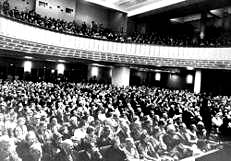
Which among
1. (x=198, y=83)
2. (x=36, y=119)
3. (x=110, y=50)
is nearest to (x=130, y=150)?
(x=36, y=119)

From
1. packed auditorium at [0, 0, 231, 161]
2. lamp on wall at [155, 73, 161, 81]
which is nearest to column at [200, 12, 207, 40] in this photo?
packed auditorium at [0, 0, 231, 161]

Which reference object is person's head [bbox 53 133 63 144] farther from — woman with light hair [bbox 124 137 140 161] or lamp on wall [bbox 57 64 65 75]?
lamp on wall [bbox 57 64 65 75]

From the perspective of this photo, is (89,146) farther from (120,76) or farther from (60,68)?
(60,68)

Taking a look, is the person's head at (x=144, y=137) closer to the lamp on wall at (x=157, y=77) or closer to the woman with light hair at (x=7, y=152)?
the woman with light hair at (x=7, y=152)

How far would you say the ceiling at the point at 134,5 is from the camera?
22.0 m

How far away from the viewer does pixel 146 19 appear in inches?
1024

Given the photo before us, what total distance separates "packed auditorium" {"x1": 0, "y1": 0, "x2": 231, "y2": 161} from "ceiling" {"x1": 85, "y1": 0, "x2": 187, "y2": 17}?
93mm

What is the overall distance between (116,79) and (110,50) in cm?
269

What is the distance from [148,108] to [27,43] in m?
9.18

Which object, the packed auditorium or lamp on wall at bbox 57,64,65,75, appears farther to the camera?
lamp on wall at bbox 57,64,65,75

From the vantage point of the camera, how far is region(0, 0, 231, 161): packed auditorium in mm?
6074

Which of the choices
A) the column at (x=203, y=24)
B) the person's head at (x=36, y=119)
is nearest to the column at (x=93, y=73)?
the column at (x=203, y=24)

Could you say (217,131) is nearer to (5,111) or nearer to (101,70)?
(5,111)

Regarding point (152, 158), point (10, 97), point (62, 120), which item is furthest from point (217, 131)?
point (10, 97)
